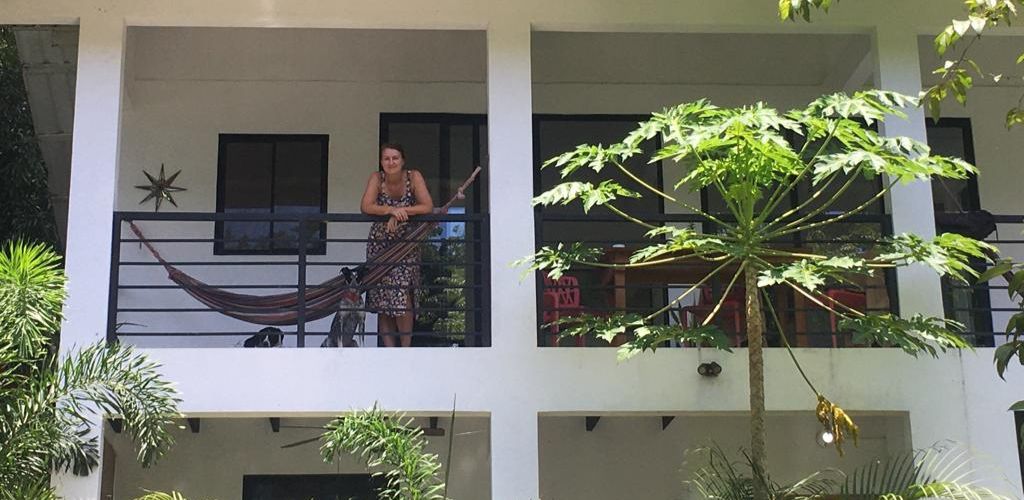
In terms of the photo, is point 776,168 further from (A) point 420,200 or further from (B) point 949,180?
(B) point 949,180

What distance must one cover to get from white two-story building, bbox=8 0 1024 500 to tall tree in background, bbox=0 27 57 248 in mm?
639

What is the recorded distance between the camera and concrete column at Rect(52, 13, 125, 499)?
22.4 ft

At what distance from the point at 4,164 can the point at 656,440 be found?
608cm

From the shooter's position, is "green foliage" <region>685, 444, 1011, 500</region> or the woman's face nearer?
"green foliage" <region>685, 444, 1011, 500</region>

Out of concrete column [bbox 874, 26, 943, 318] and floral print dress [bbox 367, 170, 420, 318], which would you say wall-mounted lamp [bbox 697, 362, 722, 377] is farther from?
floral print dress [bbox 367, 170, 420, 318]

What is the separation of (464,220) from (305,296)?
1.15 metres

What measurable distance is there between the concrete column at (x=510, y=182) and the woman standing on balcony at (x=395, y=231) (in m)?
0.53

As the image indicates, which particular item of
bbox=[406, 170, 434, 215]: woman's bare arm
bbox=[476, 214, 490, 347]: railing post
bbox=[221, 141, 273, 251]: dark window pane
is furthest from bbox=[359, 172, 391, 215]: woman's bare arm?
bbox=[221, 141, 273, 251]: dark window pane

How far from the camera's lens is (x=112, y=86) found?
714 centimetres

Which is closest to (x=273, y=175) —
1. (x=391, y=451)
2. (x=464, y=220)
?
(x=464, y=220)

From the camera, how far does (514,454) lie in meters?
6.79

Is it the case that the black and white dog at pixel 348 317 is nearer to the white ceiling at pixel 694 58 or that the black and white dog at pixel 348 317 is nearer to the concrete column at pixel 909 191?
the white ceiling at pixel 694 58

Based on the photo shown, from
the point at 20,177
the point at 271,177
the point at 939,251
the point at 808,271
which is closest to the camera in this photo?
the point at 808,271

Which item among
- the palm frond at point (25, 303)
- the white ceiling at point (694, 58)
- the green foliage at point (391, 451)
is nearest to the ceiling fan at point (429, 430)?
the green foliage at point (391, 451)
